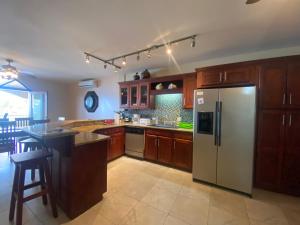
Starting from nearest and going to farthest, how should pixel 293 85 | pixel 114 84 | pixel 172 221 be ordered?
pixel 172 221, pixel 293 85, pixel 114 84

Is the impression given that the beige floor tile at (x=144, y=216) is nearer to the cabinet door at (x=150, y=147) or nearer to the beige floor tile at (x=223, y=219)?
the beige floor tile at (x=223, y=219)

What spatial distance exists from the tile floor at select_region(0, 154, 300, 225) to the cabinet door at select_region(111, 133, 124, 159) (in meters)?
0.90

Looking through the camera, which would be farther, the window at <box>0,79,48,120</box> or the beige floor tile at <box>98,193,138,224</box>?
the window at <box>0,79,48,120</box>

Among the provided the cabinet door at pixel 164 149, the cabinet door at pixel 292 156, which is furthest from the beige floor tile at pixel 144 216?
the cabinet door at pixel 292 156

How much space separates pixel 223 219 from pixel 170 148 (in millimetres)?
1616

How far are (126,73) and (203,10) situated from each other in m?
3.28

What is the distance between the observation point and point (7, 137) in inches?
135

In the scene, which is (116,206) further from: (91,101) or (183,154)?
(91,101)

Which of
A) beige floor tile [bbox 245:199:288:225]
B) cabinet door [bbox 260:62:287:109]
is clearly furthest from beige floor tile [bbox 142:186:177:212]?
cabinet door [bbox 260:62:287:109]

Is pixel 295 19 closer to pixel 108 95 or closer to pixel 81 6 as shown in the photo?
pixel 81 6

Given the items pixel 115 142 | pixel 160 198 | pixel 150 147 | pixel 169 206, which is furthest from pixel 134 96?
pixel 169 206

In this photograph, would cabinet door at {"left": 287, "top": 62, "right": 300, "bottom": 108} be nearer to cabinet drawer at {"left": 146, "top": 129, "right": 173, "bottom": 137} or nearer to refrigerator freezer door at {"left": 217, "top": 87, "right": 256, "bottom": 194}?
refrigerator freezer door at {"left": 217, "top": 87, "right": 256, "bottom": 194}

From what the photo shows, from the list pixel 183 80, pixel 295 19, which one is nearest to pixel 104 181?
pixel 183 80

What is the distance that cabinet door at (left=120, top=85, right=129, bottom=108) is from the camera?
171 inches
